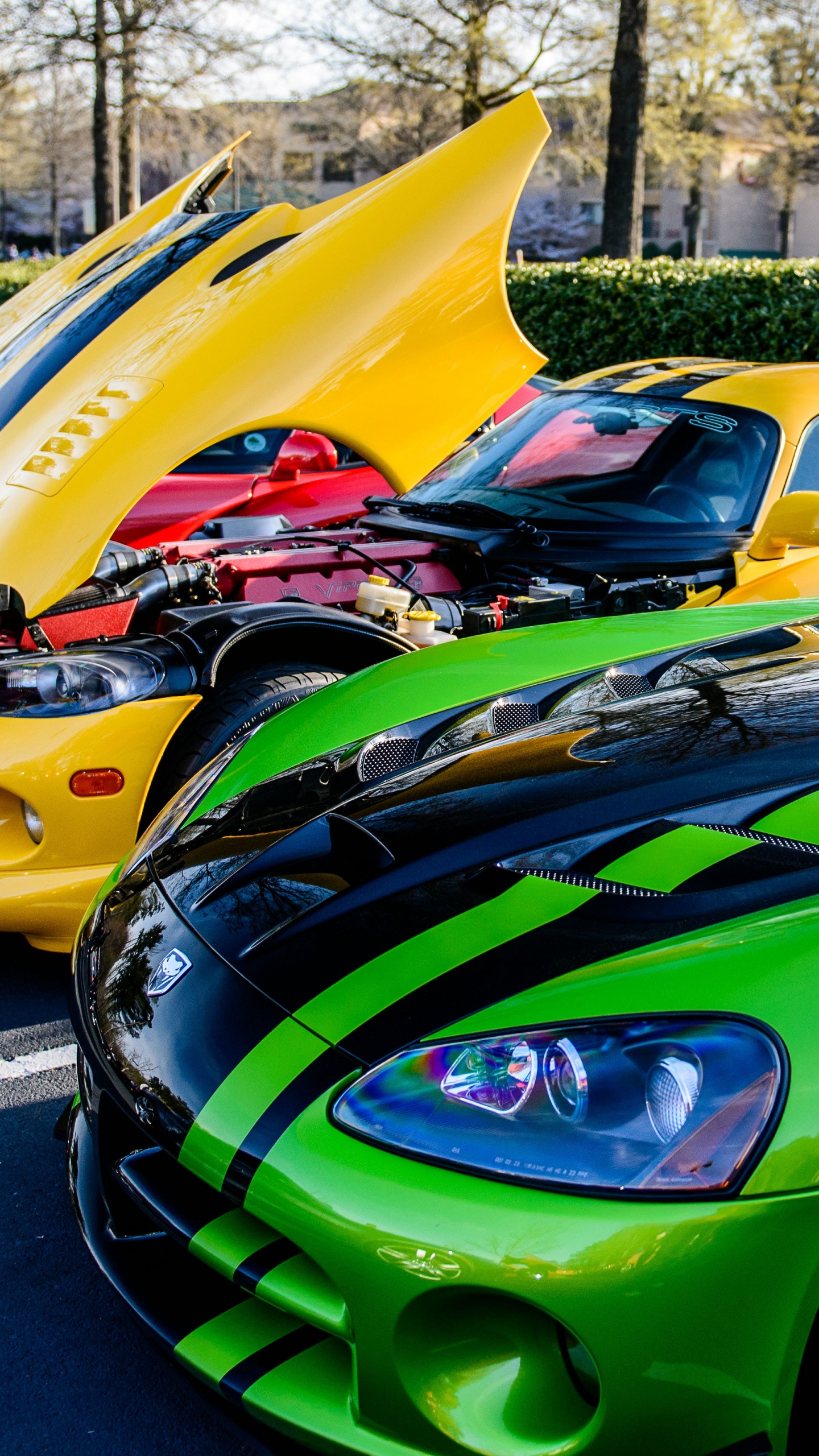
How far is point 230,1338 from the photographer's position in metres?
1.46

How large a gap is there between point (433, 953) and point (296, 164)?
40.3 meters

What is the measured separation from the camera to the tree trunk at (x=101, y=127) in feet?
52.7

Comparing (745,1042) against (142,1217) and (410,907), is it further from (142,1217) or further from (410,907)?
(142,1217)

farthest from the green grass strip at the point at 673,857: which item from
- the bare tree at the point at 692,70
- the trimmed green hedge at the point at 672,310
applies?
the bare tree at the point at 692,70

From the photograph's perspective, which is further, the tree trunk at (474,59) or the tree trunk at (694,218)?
the tree trunk at (694,218)

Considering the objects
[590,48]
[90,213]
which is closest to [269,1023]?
[590,48]

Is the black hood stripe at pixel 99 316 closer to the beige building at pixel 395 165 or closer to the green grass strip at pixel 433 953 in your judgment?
the green grass strip at pixel 433 953

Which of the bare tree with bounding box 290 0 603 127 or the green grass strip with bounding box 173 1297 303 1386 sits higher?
the bare tree with bounding box 290 0 603 127

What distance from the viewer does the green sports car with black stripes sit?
124 centimetres

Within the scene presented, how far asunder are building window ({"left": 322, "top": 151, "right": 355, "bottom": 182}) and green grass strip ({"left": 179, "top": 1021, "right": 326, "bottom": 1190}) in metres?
32.8

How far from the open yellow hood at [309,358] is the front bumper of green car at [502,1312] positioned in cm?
220

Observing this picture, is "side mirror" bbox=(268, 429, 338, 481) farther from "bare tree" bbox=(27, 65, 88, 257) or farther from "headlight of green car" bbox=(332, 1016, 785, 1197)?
"bare tree" bbox=(27, 65, 88, 257)

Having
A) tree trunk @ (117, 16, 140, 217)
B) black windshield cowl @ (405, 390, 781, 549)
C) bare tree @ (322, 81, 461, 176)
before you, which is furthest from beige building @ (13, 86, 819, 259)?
black windshield cowl @ (405, 390, 781, 549)

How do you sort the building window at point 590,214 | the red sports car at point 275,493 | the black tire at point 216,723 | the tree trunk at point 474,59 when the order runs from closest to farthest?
the black tire at point 216,723 → the red sports car at point 275,493 → the tree trunk at point 474,59 → the building window at point 590,214
